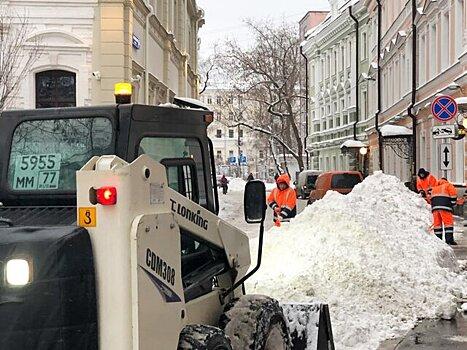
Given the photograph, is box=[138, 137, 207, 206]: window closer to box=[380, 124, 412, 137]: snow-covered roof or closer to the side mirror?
the side mirror

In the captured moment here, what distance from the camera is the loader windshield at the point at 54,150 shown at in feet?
13.3

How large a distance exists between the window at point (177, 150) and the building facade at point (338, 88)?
137 feet

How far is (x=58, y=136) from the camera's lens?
4.20 metres

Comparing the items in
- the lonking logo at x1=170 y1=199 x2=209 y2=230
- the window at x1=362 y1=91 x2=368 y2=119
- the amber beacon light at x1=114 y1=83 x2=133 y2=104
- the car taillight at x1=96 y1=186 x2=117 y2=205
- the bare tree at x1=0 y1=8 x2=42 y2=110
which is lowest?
the lonking logo at x1=170 y1=199 x2=209 y2=230

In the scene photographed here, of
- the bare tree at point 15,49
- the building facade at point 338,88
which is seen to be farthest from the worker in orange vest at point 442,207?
the building facade at point 338,88

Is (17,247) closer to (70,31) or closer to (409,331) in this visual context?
(409,331)

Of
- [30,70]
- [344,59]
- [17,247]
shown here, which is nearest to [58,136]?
[17,247]

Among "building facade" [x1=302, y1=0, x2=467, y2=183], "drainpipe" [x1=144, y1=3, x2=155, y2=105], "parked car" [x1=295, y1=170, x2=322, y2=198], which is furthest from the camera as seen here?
"parked car" [x1=295, y1=170, x2=322, y2=198]

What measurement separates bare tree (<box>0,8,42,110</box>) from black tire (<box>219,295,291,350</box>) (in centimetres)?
1424

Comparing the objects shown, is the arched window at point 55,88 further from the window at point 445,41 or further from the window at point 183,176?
the window at point 183,176

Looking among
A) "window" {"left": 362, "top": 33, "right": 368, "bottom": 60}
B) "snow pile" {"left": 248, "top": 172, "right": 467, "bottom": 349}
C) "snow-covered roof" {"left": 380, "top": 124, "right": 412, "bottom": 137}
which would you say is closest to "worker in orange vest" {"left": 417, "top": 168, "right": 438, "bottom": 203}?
"snow pile" {"left": 248, "top": 172, "right": 467, "bottom": 349}

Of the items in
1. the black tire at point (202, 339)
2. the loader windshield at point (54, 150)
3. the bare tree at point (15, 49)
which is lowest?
the black tire at point (202, 339)

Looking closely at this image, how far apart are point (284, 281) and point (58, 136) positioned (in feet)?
18.6

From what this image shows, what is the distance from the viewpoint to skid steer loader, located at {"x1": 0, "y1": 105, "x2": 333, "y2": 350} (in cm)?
299
